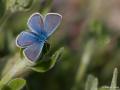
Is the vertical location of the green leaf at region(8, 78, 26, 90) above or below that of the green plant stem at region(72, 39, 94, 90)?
below

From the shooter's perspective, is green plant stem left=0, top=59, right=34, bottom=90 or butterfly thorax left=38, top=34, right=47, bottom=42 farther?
green plant stem left=0, top=59, right=34, bottom=90

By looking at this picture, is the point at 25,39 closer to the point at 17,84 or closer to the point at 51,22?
the point at 51,22

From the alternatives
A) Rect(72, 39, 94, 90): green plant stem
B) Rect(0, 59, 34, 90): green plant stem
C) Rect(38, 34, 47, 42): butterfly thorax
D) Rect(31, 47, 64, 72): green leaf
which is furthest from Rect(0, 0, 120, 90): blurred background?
Rect(38, 34, 47, 42): butterfly thorax

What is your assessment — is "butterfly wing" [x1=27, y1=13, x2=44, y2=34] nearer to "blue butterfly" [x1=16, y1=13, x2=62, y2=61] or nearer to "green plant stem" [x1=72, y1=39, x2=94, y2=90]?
"blue butterfly" [x1=16, y1=13, x2=62, y2=61]

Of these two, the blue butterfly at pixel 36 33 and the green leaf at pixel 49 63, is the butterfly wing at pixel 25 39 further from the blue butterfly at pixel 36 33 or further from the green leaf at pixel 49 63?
the green leaf at pixel 49 63

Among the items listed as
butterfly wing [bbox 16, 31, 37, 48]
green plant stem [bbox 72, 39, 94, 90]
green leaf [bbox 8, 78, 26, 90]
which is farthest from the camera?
green plant stem [bbox 72, 39, 94, 90]

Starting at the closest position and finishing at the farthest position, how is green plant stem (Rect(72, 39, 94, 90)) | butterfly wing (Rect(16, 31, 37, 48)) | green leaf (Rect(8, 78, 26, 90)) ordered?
butterfly wing (Rect(16, 31, 37, 48))
green leaf (Rect(8, 78, 26, 90))
green plant stem (Rect(72, 39, 94, 90))

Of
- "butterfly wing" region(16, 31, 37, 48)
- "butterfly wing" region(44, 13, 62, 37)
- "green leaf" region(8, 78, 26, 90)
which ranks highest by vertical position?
"butterfly wing" region(44, 13, 62, 37)

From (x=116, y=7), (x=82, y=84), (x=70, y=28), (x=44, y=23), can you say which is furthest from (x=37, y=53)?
(x=116, y=7)
